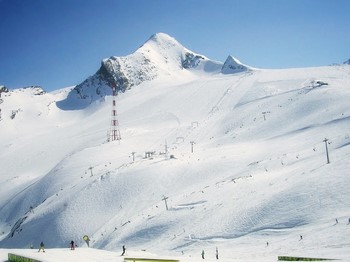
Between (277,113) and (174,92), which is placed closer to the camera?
(277,113)

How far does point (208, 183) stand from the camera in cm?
6500

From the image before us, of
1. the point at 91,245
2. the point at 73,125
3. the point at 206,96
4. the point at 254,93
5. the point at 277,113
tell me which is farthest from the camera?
the point at 73,125

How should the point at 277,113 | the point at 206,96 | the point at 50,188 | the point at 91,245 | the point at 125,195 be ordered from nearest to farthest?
the point at 91,245 < the point at 125,195 < the point at 50,188 < the point at 277,113 < the point at 206,96

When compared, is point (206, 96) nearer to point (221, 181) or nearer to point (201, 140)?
point (201, 140)

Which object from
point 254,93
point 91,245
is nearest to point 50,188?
point 91,245

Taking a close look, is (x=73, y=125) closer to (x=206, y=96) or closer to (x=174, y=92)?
(x=174, y=92)

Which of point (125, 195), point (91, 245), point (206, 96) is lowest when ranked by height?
point (91, 245)

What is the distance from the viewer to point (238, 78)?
619 feet

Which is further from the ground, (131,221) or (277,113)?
(277,113)

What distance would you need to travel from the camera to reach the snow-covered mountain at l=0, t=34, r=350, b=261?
3981cm

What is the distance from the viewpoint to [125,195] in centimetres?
7075

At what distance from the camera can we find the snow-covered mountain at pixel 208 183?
131 feet

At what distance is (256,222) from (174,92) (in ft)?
479

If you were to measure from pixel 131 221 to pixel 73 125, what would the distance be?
13049 centimetres
